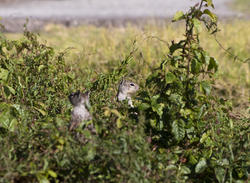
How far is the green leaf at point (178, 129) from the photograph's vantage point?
220 cm

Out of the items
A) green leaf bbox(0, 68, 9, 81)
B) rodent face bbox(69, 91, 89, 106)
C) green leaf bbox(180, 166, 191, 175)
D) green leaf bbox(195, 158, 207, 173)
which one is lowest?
green leaf bbox(180, 166, 191, 175)

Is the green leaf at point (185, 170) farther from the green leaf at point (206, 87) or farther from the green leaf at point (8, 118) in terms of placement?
the green leaf at point (8, 118)

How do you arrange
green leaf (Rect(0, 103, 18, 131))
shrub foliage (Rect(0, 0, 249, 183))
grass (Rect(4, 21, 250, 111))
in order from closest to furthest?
shrub foliage (Rect(0, 0, 249, 183)), green leaf (Rect(0, 103, 18, 131)), grass (Rect(4, 21, 250, 111))

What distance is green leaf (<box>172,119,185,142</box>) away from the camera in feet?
7.23

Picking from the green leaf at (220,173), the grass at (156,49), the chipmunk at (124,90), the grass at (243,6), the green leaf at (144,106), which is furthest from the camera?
the grass at (243,6)

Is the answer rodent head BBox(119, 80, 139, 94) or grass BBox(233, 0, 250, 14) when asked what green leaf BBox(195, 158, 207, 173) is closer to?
rodent head BBox(119, 80, 139, 94)

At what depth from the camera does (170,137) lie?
93.9 inches

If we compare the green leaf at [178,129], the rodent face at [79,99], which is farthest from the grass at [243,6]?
the rodent face at [79,99]

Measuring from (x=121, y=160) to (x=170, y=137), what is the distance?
0.67 meters

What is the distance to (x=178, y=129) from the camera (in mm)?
2215

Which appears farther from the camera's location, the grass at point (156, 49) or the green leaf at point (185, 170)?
the grass at point (156, 49)

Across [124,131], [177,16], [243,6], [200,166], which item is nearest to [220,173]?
[200,166]

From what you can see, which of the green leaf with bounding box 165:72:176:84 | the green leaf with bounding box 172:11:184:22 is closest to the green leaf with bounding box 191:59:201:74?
the green leaf with bounding box 165:72:176:84

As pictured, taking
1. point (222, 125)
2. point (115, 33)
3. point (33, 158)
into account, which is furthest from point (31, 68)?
point (115, 33)
